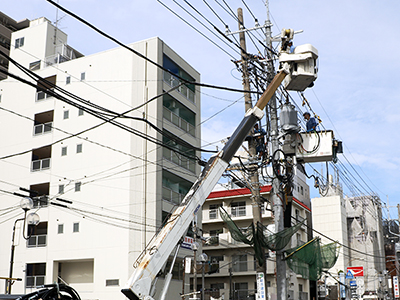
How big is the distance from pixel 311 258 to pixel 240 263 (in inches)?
1306

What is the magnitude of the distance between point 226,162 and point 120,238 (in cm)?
2373

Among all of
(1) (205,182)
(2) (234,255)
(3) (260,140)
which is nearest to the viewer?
Result: (1) (205,182)

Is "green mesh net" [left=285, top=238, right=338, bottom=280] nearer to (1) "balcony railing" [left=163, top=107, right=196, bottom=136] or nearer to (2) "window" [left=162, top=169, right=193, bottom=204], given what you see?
(2) "window" [left=162, top=169, right=193, bottom=204]

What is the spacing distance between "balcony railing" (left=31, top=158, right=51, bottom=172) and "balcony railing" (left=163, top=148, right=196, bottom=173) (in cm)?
959

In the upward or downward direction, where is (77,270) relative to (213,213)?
downward

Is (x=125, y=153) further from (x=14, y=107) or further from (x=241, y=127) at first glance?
(x=241, y=127)

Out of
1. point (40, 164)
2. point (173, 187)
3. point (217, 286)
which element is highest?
point (40, 164)

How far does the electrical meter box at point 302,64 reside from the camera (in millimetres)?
12883

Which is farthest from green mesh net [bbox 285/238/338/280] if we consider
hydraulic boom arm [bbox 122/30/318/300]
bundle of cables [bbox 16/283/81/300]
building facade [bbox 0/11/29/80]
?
building facade [bbox 0/11/29/80]

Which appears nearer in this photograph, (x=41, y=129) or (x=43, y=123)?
(x=41, y=129)

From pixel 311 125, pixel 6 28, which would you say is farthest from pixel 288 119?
pixel 6 28

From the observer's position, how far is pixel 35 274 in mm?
36438

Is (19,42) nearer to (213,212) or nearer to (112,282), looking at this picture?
(112,282)

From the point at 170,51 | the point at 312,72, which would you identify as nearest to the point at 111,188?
the point at 170,51
